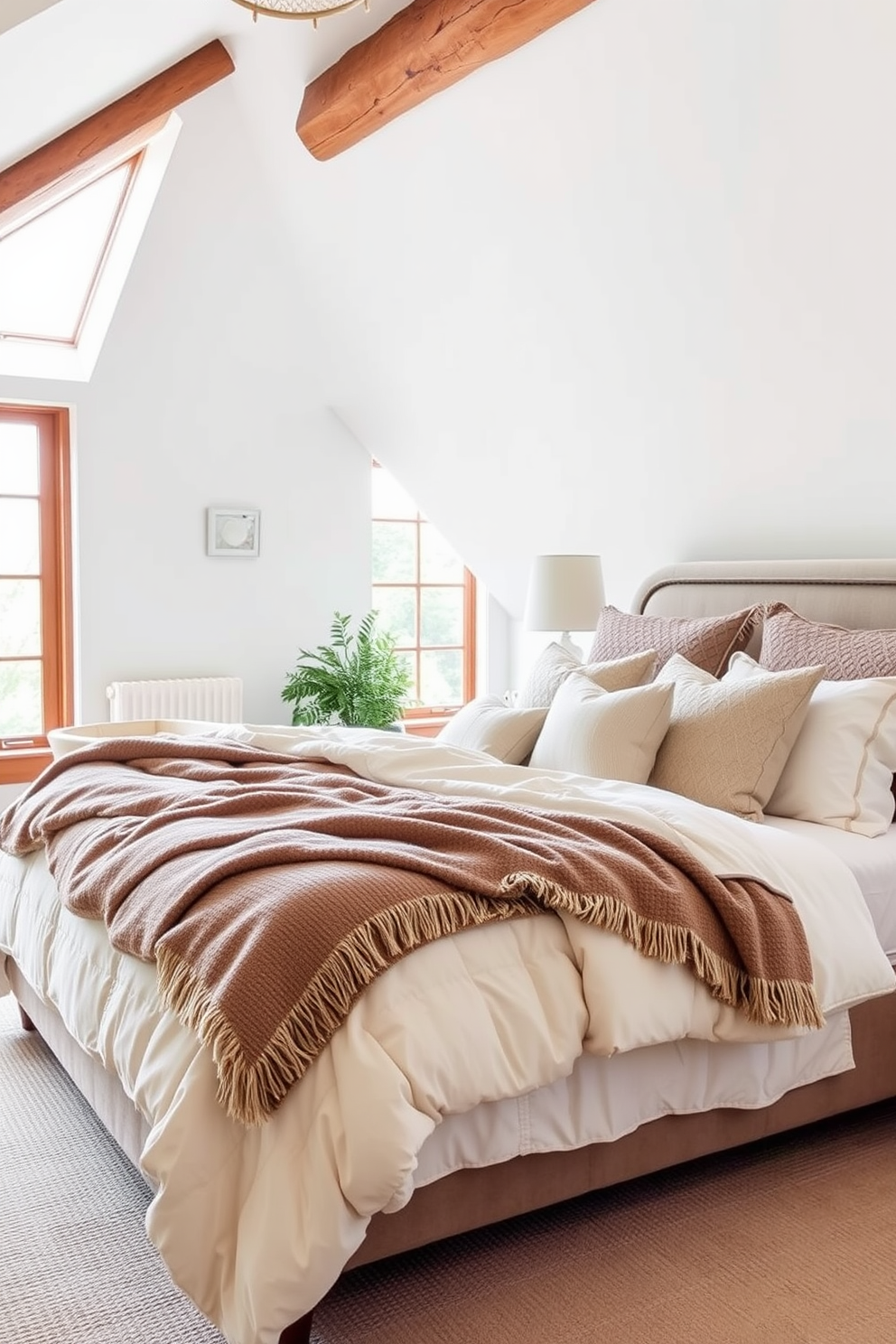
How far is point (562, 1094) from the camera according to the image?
2.04m

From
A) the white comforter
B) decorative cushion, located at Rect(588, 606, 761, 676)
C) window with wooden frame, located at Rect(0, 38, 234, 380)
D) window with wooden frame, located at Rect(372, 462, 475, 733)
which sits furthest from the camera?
window with wooden frame, located at Rect(372, 462, 475, 733)

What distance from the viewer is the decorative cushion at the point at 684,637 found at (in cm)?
352

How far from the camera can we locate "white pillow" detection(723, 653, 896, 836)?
9.21 feet

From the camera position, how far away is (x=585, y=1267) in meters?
2.09

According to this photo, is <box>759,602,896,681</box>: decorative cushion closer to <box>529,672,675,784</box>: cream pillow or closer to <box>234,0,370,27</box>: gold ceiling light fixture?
<box>529,672,675,784</box>: cream pillow

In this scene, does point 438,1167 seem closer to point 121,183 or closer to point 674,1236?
point 674,1236

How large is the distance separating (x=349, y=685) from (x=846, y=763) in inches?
127

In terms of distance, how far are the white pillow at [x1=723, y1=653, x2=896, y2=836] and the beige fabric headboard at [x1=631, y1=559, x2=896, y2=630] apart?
0.56m

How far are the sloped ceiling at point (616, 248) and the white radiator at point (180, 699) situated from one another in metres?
1.43

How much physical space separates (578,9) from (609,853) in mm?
2413

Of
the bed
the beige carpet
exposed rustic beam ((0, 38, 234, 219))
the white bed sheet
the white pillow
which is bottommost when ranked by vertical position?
the beige carpet

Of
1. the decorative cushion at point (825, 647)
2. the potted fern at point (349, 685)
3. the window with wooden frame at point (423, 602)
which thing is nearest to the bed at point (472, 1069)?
the decorative cushion at point (825, 647)

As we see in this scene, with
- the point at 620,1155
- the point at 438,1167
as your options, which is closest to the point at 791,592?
the point at 620,1155

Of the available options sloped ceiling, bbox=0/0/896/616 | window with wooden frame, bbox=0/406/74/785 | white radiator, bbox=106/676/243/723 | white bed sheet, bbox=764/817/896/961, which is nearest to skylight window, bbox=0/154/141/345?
window with wooden frame, bbox=0/406/74/785
